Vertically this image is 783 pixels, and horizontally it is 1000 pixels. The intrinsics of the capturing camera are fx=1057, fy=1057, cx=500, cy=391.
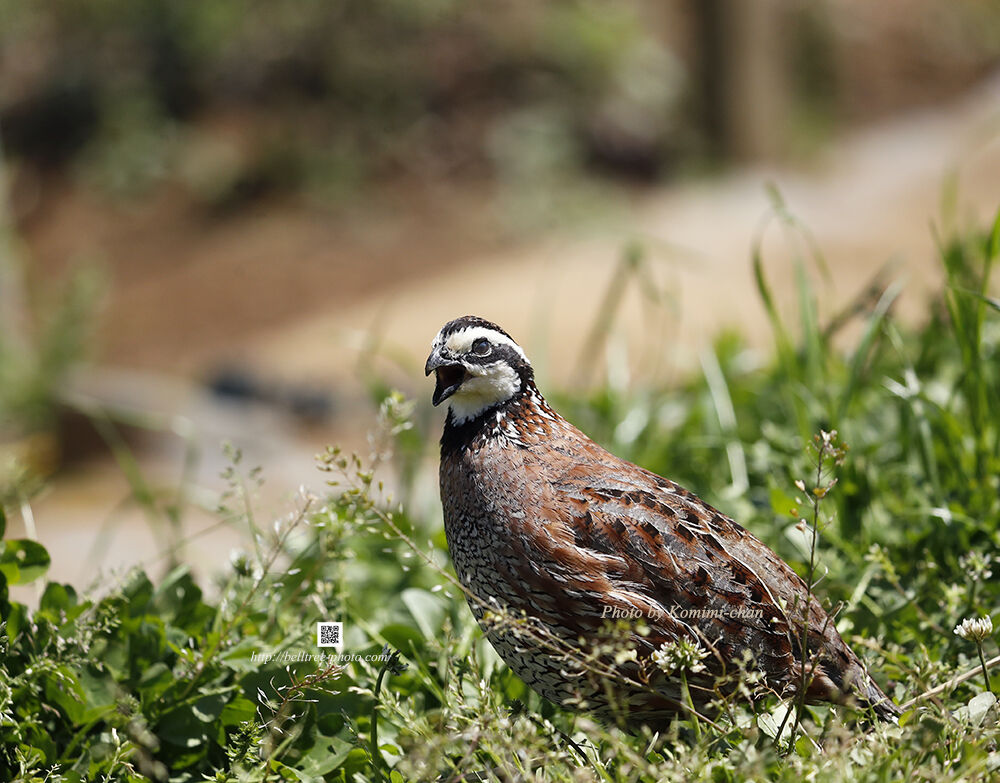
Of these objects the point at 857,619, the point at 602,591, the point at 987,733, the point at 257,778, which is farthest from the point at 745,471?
the point at 257,778

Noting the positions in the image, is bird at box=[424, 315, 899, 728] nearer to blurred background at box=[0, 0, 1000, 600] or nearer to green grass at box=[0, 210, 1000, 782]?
green grass at box=[0, 210, 1000, 782]

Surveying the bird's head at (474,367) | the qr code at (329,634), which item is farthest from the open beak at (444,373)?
the qr code at (329,634)

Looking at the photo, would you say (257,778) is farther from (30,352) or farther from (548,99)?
(548,99)

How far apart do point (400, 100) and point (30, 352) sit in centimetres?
785

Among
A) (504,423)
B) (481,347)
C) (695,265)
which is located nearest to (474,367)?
(481,347)

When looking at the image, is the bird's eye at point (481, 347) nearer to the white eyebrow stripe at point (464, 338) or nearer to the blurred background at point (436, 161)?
the white eyebrow stripe at point (464, 338)

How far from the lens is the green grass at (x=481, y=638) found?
2104 millimetres

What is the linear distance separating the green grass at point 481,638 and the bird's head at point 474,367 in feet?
0.44

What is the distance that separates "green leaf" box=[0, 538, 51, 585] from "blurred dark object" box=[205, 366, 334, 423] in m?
6.78

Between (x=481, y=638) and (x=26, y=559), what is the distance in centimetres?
119

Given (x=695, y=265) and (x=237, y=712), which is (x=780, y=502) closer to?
(x=237, y=712)

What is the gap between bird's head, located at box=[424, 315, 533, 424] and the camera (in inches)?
97.4

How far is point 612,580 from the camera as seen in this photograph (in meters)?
2.34

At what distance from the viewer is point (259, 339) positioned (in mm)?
13047
